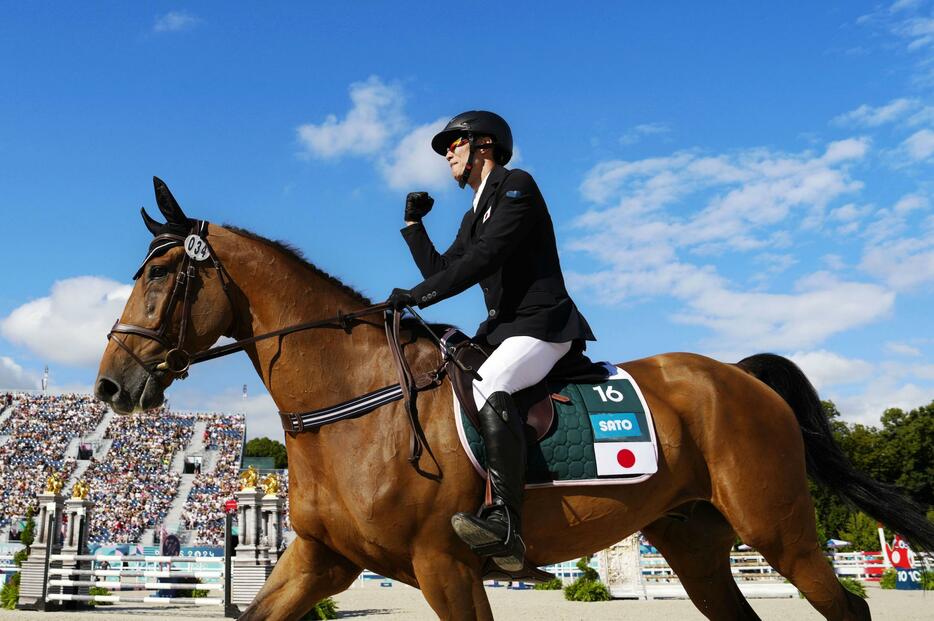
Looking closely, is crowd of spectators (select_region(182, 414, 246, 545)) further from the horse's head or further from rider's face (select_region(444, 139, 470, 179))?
rider's face (select_region(444, 139, 470, 179))

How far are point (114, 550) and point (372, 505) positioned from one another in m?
31.8

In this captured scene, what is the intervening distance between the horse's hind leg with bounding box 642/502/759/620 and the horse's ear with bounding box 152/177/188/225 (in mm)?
3365

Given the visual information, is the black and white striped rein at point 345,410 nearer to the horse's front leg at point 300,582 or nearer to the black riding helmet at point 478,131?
the horse's front leg at point 300,582

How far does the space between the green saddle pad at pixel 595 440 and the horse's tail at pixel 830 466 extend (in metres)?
1.49

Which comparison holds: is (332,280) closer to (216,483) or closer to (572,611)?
(572,611)

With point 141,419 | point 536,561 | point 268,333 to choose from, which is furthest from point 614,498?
point 141,419

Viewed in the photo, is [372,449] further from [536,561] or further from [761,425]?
[761,425]

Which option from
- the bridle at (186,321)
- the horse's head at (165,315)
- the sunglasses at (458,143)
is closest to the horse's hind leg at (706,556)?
the bridle at (186,321)

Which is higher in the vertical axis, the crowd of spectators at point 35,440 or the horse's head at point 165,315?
the crowd of spectators at point 35,440

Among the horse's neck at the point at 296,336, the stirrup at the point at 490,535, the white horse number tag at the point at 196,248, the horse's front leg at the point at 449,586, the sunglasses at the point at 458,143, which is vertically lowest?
the horse's front leg at the point at 449,586

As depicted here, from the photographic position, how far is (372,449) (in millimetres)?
3916

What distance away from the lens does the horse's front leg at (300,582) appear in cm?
417

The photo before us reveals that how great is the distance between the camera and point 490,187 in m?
4.43

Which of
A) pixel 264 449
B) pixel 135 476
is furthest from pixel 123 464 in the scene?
pixel 264 449
